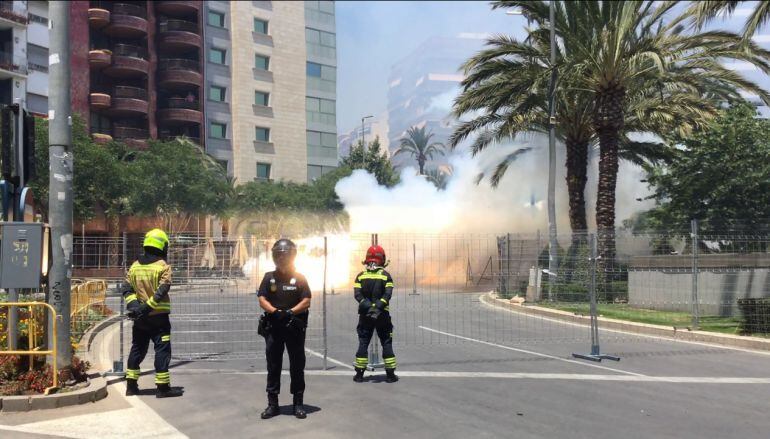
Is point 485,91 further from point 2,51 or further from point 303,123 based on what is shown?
point 303,123

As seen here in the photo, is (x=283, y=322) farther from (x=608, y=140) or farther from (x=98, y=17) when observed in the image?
(x=98, y=17)

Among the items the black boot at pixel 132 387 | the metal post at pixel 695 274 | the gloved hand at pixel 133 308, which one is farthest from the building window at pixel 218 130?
the gloved hand at pixel 133 308

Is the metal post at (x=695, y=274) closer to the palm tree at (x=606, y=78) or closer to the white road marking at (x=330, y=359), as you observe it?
the palm tree at (x=606, y=78)

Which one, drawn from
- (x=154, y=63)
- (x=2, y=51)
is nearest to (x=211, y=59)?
(x=154, y=63)

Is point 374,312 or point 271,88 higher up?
point 271,88

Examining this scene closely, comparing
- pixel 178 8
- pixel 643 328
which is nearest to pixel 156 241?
pixel 643 328

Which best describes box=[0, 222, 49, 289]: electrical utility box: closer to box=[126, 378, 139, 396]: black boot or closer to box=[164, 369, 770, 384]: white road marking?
box=[126, 378, 139, 396]: black boot

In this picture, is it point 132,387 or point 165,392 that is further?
point 132,387

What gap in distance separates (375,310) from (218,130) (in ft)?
155

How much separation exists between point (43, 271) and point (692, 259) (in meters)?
11.3

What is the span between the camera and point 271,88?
185 feet

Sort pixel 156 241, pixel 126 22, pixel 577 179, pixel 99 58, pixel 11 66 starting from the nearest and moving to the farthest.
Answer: pixel 156 241
pixel 577 179
pixel 11 66
pixel 99 58
pixel 126 22

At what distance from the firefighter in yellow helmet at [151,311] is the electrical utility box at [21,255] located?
991 mm

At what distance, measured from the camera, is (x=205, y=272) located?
32.6 ft
